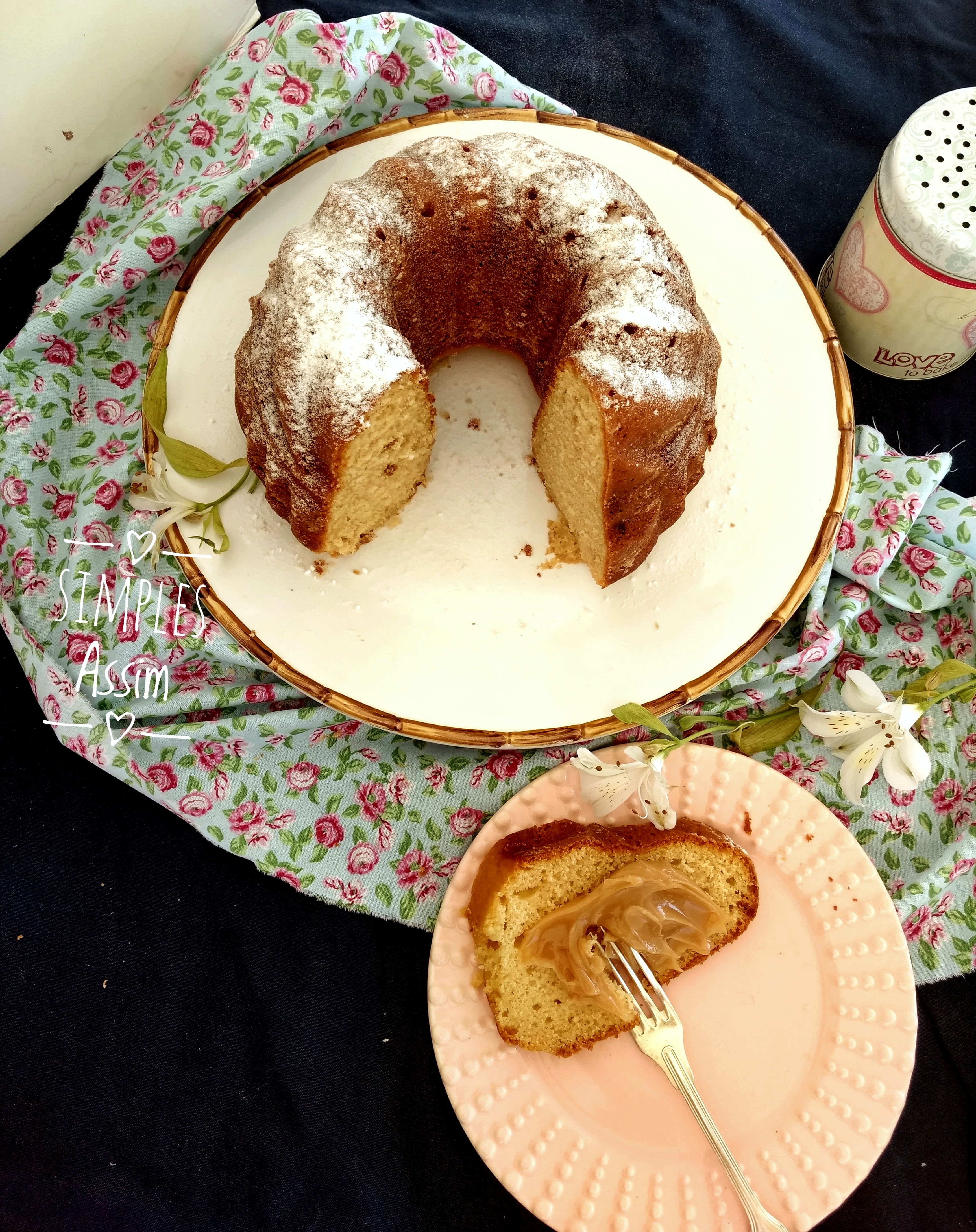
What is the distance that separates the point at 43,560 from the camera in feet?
7.41

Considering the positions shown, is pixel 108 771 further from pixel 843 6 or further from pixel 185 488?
pixel 843 6

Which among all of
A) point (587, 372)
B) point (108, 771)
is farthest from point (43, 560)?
point (587, 372)

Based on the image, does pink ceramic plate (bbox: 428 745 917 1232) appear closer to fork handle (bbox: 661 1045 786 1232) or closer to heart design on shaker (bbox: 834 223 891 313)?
fork handle (bbox: 661 1045 786 1232)

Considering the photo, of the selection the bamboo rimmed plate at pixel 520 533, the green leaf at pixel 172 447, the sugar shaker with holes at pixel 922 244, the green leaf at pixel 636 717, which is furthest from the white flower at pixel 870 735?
the green leaf at pixel 172 447

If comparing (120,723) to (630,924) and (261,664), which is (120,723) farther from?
(630,924)

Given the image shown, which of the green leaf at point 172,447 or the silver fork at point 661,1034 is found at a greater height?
the green leaf at point 172,447

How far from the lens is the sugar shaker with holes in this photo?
199cm

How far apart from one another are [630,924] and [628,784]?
0.30 m

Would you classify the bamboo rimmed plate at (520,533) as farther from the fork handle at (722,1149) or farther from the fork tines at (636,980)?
the fork handle at (722,1149)

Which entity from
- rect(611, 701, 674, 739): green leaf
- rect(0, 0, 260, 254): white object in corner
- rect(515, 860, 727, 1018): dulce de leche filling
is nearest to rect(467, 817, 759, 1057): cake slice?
rect(515, 860, 727, 1018): dulce de leche filling

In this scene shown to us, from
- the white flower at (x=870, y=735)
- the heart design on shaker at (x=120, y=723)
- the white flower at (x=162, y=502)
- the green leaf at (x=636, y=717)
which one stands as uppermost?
the white flower at (x=162, y=502)

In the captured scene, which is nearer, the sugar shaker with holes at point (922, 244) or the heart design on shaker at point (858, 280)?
the sugar shaker with holes at point (922, 244)

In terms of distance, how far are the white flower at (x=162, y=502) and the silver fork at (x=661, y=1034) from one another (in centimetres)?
131

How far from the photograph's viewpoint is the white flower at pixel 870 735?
6.44 feet
